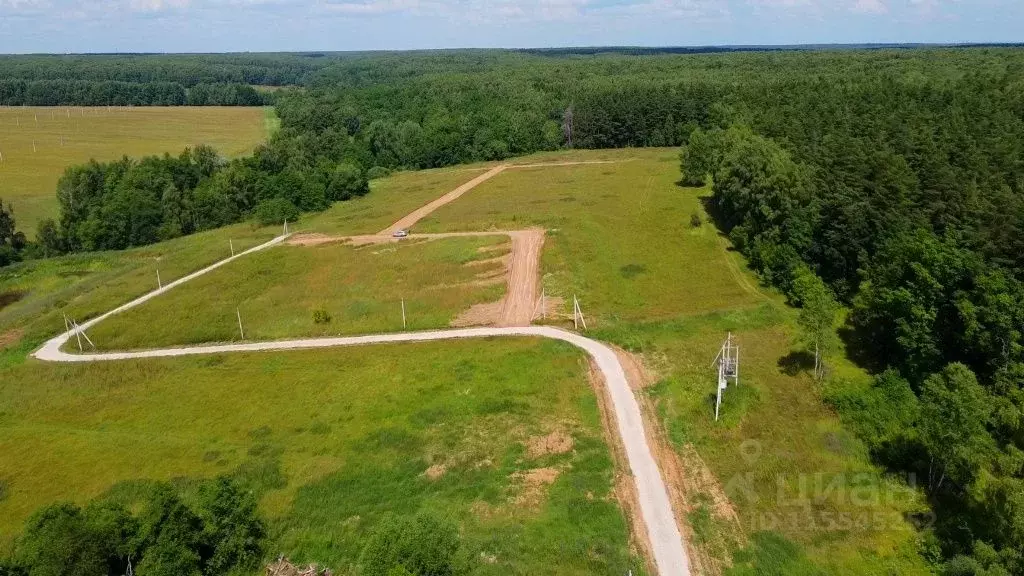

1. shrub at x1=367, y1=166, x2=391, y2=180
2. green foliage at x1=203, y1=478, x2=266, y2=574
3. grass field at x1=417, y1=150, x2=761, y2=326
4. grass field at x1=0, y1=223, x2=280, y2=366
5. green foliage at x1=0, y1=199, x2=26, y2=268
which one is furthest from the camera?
shrub at x1=367, y1=166, x2=391, y2=180

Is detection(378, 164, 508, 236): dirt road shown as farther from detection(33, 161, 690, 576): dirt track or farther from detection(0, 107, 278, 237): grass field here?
detection(0, 107, 278, 237): grass field

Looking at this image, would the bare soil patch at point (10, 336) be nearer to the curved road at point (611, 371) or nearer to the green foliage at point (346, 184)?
the curved road at point (611, 371)

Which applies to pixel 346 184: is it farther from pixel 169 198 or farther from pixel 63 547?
Result: pixel 63 547

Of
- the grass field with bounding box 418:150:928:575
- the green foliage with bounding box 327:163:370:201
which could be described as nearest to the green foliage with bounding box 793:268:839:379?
the grass field with bounding box 418:150:928:575

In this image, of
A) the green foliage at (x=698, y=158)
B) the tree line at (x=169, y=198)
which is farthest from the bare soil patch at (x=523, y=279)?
the tree line at (x=169, y=198)

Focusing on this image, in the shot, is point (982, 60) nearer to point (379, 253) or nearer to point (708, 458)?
point (379, 253)

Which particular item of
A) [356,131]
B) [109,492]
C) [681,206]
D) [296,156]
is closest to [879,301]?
[681,206]
